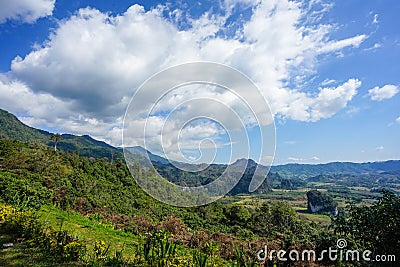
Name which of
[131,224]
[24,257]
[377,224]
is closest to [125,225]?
[131,224]

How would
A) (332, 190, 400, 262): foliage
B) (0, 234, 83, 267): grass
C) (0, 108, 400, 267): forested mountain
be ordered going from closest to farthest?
1. (332, 190, 400, 262): foliage
2. (0, 108, 400, 267): forested mountain
3. (0, 234, 83, 267): grass

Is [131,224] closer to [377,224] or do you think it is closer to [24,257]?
[24,257]

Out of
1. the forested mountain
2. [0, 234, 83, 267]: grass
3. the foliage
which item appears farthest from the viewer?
[0, 234, 83, 267]: grass

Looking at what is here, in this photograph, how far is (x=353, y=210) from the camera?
144 inches

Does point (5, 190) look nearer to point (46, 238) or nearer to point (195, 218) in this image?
point (46, 238)

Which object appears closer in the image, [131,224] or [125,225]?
[125,225]

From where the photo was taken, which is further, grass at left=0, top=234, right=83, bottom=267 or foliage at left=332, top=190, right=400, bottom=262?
grass at left=0, top=234, right=83, bottom=267

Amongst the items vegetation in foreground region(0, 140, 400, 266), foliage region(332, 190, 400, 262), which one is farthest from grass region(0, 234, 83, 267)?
foliage region(332, 190, 400, 262)

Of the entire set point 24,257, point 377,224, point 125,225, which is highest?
point 377,224

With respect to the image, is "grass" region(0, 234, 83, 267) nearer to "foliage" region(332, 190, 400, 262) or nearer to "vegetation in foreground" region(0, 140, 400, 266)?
"vegetation in foreground" region(0, 140, 400, 266)

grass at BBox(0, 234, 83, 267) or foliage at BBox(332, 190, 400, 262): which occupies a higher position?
foliage at BBox(332, 190, 400, 262)

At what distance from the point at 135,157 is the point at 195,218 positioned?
15.5 m

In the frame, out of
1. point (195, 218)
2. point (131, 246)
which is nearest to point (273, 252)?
point (131, 246)

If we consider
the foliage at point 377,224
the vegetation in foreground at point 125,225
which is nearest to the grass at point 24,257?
the vegetation in foreground at point 125,225
